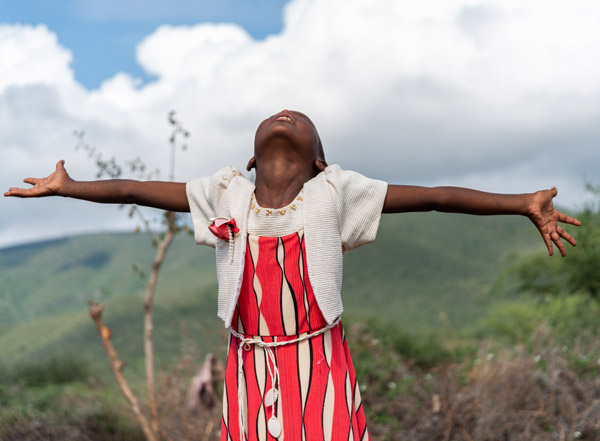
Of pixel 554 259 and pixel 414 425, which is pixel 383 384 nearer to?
pixel 414 425

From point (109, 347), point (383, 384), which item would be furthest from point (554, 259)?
point (109, 347)

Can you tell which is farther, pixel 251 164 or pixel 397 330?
pixel 397 330

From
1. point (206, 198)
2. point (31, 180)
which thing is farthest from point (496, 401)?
point (31, 180)

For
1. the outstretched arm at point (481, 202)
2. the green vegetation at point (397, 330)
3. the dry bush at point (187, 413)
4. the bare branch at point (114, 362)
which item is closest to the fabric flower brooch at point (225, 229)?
the outstretched arm at point (481, 202)

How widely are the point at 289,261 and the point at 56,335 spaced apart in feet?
26.2

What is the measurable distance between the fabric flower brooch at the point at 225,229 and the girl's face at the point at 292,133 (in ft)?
0.97

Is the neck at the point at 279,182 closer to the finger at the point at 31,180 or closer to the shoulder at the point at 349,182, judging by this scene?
the shoulder at the point at 349,182

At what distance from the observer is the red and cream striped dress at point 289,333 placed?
7.19ft

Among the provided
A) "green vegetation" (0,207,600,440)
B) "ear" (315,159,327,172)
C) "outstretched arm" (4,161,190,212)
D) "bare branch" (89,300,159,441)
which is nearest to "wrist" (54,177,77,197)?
"outstretched arm" (4,161,190,212)

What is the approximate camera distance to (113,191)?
8.00 ft

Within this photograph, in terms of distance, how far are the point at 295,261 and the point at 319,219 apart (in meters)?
0.17

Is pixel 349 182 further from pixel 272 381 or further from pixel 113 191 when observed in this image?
pixel 113 191

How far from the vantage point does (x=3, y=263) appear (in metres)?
13.4

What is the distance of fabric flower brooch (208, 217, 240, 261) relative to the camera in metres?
2.20
